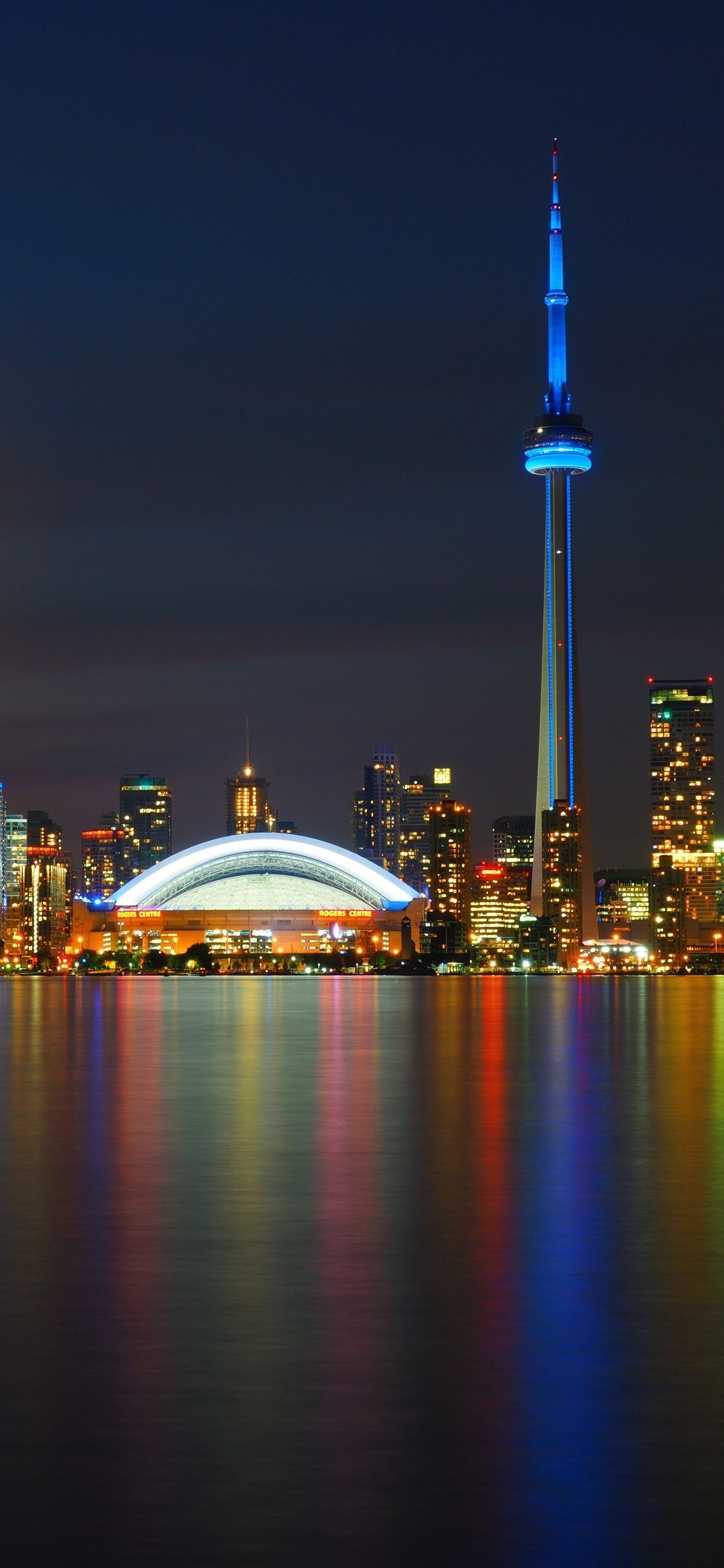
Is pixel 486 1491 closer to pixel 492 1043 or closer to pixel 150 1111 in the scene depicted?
pixel 150 1111

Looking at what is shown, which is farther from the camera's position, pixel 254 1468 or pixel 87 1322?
pixel 87 1322

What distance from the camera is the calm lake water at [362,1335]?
10500 mm

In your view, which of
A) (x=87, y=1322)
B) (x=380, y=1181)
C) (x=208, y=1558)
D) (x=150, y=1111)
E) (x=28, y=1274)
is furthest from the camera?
(x=150, y=1111)

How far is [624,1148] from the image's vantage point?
33.0m

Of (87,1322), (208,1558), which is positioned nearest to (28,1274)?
(87,1322)

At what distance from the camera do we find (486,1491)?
36.1ft

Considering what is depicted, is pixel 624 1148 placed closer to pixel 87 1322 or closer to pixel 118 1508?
pixel 87 1322

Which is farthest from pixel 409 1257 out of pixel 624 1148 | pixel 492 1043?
pixel 492 1043

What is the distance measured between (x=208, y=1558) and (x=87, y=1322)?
669 centimetres

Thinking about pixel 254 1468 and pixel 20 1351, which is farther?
pixel 20 1351

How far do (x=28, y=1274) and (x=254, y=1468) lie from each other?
8194 mm

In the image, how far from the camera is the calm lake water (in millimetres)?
10500

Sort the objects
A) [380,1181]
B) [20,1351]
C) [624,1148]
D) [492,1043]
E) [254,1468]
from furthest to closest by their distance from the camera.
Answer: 1. [492,1043]
2. [624,1148]
3. [380,1181]
4. [20,1351]
5. [254,1468]

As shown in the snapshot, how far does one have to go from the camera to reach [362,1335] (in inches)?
614
